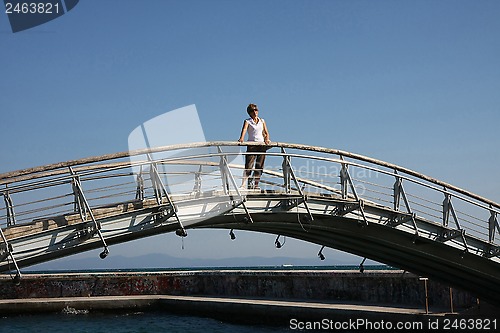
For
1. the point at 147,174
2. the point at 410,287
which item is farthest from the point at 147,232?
the point at 410,287

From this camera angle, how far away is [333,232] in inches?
606

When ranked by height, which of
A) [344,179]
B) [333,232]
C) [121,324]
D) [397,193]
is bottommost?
[121,324]

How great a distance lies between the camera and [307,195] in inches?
537

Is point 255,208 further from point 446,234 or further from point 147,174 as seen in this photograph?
point 446,234

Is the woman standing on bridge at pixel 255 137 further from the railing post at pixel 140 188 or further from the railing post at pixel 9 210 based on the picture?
the railing post at pixel 9 210

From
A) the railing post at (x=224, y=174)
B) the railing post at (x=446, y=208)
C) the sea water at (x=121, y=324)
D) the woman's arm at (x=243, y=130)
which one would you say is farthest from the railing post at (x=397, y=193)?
the sea water at (x=121, y=324)

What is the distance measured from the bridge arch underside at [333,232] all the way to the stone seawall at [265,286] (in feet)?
14.5

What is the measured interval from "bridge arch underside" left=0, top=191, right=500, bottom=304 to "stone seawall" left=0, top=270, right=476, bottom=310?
4420mm

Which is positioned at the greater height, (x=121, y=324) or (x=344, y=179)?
(x=344, y=179)

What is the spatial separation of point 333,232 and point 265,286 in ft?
49.2

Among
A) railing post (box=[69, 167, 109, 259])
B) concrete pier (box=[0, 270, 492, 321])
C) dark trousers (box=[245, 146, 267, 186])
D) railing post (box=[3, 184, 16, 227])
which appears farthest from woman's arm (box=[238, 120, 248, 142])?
concrete pier (box=[0, 270, 492, 321])

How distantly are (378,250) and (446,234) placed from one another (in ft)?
6.25

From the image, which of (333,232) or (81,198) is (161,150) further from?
(333,232)

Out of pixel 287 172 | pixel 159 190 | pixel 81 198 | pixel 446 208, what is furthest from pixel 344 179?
pixel 81 198
